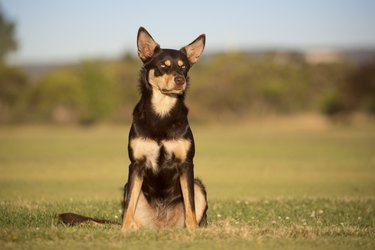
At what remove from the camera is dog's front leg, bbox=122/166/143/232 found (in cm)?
835

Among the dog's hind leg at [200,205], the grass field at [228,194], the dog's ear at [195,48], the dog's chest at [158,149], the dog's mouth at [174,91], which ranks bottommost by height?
the grass field at [228,194]

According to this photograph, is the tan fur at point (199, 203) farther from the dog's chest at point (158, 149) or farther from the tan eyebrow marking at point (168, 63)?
the tan eyebrow marking at point (168, 63)

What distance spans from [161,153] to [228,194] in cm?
776

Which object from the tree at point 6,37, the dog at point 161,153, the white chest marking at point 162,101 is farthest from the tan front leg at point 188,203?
the tree at point 6,37

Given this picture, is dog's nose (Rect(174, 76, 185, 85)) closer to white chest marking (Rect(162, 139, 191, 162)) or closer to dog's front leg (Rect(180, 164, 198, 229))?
white chest marking (Rect(162, 139, 191, 162))

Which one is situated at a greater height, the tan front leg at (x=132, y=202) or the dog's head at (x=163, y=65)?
the dog's head at (x=163, y=65)

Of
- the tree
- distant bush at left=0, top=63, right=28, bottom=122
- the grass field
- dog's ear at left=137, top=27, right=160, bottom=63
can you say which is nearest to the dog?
dog's ear at left=137, top=27, right=160, bottom=63

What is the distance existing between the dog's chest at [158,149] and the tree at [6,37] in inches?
3435

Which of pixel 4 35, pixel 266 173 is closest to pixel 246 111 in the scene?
pixel 4 35

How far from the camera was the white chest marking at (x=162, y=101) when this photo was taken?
852cm

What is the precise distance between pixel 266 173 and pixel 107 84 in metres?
48.5

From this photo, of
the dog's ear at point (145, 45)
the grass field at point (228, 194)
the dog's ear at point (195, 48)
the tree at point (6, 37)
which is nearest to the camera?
the grass field at point (228, 194)

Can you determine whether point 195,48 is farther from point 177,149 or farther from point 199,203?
point 199,203

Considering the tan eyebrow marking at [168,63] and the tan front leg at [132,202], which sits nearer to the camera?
the tan front leg at [132,202]
